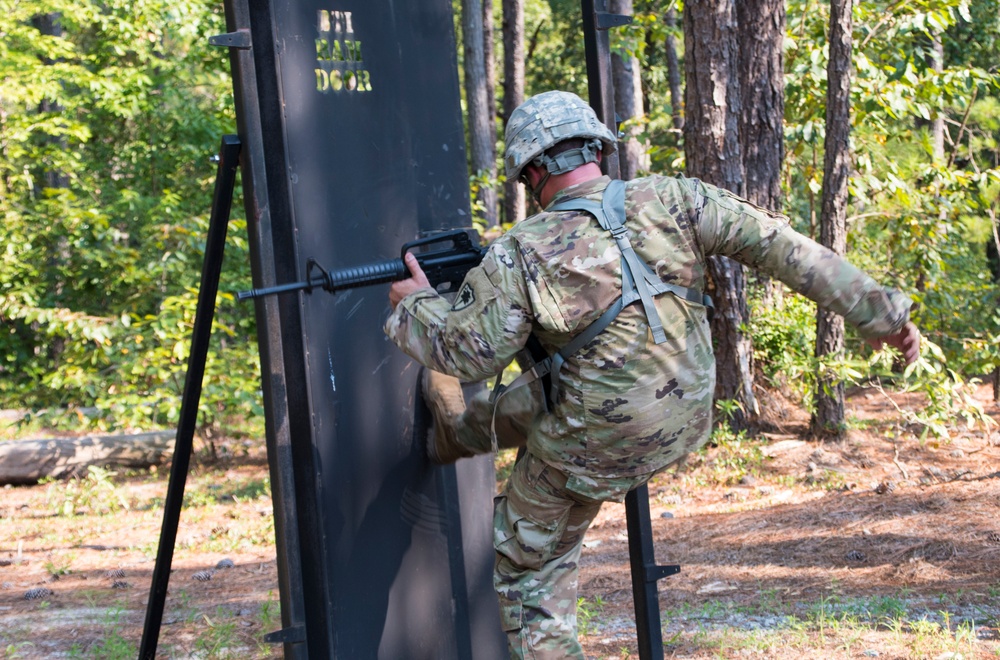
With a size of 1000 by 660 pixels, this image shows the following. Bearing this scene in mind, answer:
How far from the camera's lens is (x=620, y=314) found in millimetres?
2523

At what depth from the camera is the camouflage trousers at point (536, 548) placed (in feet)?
8.96

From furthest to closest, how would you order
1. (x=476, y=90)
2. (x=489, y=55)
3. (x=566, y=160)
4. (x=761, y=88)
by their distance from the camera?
(x=489, y=55) < (x=476, y=90) < (x=761, y=88) < (x=566, y=160)

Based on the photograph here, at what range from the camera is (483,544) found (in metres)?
3.45

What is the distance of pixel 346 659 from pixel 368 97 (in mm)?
1863

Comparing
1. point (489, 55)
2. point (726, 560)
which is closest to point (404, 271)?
point (726, 560)

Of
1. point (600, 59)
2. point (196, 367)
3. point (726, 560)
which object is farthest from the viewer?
point (726, 560)

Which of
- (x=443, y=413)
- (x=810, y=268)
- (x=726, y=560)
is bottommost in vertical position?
(x=726, y=560)

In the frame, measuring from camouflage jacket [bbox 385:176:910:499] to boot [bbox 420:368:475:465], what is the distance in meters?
0.54

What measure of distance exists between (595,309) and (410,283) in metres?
0.58

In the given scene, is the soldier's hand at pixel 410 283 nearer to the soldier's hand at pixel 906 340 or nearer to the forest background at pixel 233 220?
the soldier's hand at pixel 906 340

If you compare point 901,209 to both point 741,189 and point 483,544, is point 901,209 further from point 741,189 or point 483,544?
point 483,544

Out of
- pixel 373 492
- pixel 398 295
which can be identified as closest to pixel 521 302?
pixel 398 295

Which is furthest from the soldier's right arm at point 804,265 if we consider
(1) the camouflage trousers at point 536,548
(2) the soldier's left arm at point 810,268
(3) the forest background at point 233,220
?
(3) the forest background at point 233,220

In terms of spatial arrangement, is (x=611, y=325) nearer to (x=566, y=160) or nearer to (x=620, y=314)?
(x=620, y=314)
